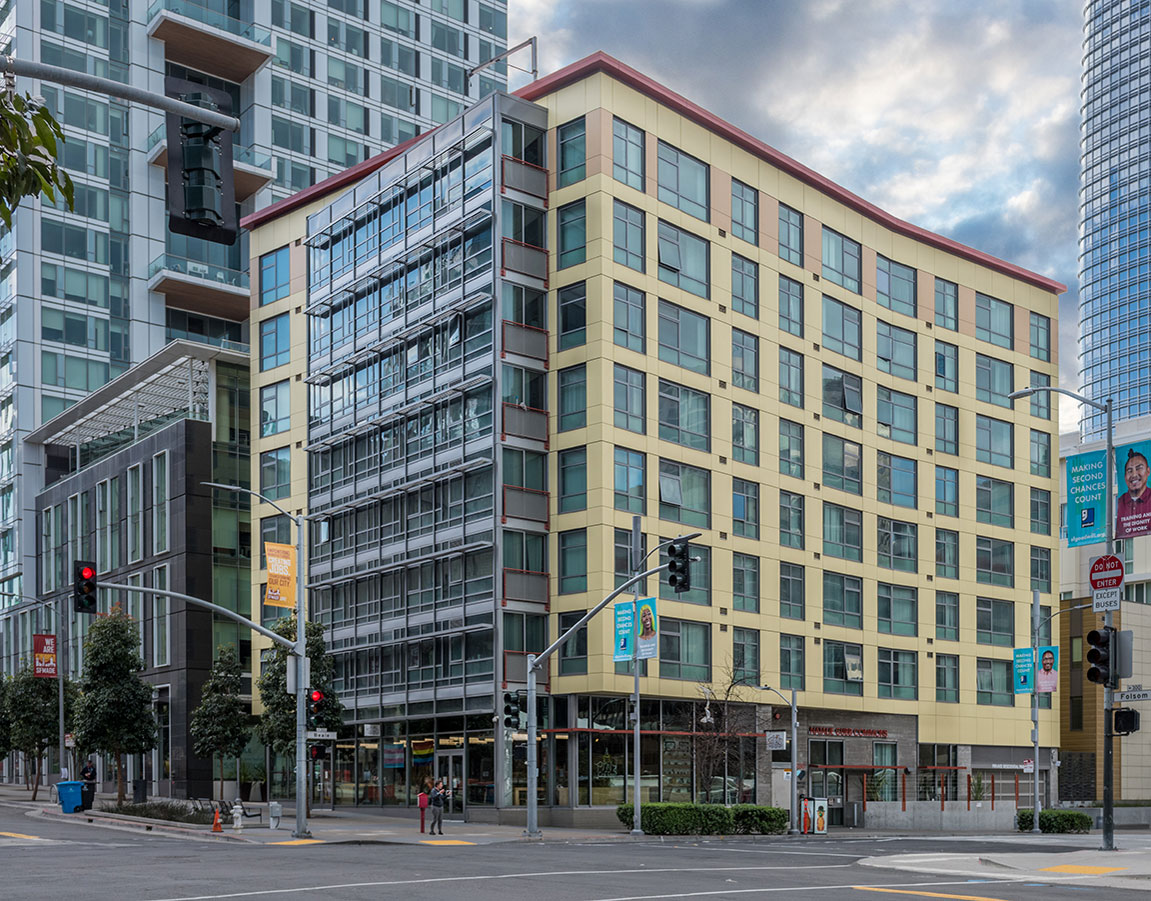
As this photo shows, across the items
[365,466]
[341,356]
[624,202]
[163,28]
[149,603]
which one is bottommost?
[149,603]

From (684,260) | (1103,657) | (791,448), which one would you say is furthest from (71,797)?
(1103,657)

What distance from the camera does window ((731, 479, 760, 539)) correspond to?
58.5 meters

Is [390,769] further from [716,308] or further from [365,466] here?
[716,308]

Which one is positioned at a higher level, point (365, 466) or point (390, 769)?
point (365, 466)

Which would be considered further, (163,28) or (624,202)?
(163,28)

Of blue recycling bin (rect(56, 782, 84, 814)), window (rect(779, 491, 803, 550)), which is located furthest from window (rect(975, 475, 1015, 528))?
blue recycling bin (rect(56, 782, 84, 814))

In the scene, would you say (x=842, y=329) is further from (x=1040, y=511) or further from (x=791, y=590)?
(x=1040, y=511)

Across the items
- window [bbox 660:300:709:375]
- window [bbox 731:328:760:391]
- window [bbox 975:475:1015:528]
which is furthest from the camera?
window [bbox 975:475:1015:528]

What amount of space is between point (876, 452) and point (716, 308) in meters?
13.2

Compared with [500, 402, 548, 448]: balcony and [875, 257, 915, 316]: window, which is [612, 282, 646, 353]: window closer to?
A: [500, 402, 548, 448]: balcony

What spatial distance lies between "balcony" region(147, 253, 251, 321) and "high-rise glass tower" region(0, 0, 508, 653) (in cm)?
14

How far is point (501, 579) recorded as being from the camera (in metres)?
52.2

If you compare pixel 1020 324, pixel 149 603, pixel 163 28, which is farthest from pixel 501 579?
pixel 163 28

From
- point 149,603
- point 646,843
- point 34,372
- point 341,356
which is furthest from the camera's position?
point 34,372
